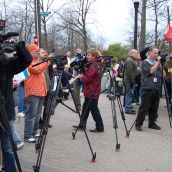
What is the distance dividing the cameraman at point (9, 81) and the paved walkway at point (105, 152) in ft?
3.04

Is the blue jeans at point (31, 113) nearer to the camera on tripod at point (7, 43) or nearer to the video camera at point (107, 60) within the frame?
the video camera at point (107, 60)

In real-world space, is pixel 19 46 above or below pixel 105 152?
above

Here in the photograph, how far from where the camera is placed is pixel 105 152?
20.1 ft

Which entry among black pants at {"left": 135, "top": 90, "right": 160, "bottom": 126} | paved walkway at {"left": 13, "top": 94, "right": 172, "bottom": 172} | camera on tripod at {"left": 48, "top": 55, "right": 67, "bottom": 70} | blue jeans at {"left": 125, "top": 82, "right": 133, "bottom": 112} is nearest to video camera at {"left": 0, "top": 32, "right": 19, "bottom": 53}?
camera on tripod at {"left": 48, "top": 55, "right": 67, "bottom": 70}

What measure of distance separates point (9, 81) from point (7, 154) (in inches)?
33.4

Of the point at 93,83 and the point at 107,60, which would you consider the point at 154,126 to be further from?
the point at 107,60

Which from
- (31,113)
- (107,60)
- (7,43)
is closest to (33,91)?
(31,113)

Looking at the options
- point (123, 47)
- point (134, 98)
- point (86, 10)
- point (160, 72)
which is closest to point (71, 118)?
point (160, 72)

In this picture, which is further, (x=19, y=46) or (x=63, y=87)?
(x=63, y=87)

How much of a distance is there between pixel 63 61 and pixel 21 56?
1.18 m

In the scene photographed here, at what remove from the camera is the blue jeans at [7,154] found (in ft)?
13.6

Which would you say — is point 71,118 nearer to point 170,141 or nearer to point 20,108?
point 20,108

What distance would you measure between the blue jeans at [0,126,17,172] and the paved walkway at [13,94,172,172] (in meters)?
0.88

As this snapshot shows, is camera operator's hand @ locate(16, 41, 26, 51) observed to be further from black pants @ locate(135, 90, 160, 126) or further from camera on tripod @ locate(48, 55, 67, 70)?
black pants @ locate(135, 90, 160, 126)
